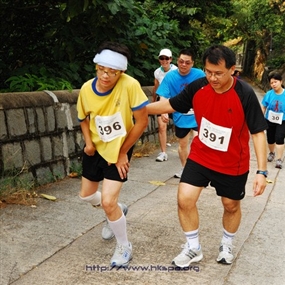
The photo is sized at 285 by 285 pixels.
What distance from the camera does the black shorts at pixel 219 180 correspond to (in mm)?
3277

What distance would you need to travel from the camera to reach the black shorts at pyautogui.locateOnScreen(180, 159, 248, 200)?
3277mm

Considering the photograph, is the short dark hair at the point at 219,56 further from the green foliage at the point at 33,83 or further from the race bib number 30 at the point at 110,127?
the green foliage at the point at 33,83

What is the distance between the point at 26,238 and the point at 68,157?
205 centimetres

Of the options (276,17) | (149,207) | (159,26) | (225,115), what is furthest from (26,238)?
(276,17)

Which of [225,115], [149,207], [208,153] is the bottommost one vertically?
[149,207]

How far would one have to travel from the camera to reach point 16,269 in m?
3.12

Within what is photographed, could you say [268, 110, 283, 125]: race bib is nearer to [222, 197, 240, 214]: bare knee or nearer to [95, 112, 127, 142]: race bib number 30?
[222, 197, 240, 214]: bare knee

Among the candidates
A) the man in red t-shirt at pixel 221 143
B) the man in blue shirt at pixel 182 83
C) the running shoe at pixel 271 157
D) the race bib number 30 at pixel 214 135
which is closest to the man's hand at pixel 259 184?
the man in red t-shirt at pixel 221 143

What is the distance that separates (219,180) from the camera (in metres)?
3.30

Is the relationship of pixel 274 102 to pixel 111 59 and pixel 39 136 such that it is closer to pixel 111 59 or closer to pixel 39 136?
pixel 39 136

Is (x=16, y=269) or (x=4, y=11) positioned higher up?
(x=4, y=11)

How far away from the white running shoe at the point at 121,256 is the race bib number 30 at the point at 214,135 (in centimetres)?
98

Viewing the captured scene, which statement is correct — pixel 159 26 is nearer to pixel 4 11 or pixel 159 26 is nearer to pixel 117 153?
pixel 4 11

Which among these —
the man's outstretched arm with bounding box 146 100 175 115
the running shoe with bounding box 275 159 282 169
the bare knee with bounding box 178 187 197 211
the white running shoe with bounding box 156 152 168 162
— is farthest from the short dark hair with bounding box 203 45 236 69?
the running shoe with bounding box 275 159 282 169
